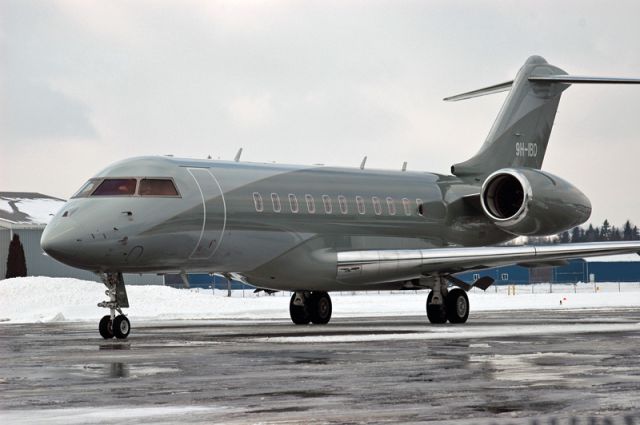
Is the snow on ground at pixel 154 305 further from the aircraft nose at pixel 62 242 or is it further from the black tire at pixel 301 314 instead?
the aircraft nose at pixel 62 242

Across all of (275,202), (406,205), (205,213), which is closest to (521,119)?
(406,205)

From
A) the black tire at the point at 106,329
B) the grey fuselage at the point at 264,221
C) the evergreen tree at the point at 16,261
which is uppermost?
the evergreen tree at the point at 16,261

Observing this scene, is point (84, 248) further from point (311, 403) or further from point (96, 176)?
point (311, 403)

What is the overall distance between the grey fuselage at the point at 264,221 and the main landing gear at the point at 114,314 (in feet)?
0.94

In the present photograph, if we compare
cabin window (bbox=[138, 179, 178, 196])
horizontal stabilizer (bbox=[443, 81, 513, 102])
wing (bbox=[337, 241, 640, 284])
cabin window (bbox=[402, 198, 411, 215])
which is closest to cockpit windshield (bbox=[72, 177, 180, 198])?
cabin window (bbox=[138, 179, 178, 196])

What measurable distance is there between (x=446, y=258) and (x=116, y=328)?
8.49 metres

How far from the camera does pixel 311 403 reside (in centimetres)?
1040

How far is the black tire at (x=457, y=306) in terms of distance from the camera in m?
27.8

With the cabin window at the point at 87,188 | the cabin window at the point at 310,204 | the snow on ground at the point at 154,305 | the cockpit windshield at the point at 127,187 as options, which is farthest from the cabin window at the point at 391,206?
the cabin window at the point at 87,188

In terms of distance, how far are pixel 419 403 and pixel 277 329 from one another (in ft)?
51.0

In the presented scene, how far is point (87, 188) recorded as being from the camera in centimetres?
2320

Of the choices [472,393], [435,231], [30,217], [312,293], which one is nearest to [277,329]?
[312,293]

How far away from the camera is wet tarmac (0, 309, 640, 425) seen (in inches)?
384

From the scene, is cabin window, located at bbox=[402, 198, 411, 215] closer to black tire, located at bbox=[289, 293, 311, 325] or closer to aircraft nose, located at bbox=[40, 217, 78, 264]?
black tire, located at bbox=[289, 293, 311, 325]
